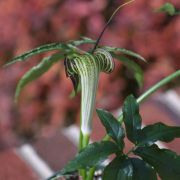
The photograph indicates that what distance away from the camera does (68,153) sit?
3.66 ft

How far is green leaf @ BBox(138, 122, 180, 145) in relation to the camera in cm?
59

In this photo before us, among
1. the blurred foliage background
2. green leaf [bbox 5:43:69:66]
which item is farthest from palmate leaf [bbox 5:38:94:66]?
the blurred foliage background

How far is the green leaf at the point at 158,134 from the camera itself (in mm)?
587

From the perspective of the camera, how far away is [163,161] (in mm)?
564

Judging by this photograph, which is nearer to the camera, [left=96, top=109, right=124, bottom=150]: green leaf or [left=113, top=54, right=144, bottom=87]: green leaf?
→ [left=96, top=109, right=124, bottom=150]: green leaf

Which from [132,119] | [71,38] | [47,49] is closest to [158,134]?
[132,119]

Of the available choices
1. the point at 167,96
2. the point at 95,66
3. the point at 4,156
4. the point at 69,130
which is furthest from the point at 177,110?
the point at 95,66

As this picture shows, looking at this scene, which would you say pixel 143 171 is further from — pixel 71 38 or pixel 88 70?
pixel 71 38

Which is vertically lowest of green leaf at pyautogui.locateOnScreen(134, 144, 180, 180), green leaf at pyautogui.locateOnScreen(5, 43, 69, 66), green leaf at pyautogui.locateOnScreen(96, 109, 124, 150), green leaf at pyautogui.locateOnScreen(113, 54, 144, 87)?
green leaf at pyautogui.locateOnScreen(134, 144, 180, 180)

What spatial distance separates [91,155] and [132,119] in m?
0.07

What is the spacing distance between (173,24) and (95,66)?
3.67 feet

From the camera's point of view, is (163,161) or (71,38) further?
(71,38)

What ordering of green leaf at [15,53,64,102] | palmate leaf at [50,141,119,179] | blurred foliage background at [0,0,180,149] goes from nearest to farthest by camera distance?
palmate leaf at [50,141,119,179] < green leaf at [15,53,64,102] < blurred foliage background at [0,0,180,149]

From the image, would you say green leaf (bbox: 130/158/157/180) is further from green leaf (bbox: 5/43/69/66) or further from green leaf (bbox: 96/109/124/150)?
green leaf (bbox: 5/43/69/66)
